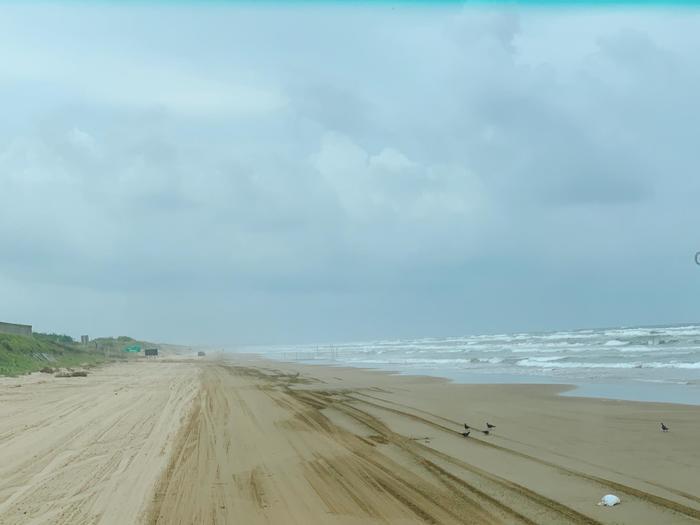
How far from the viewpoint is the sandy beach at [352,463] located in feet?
24.2

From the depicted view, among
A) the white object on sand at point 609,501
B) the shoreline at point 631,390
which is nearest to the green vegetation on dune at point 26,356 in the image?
the shoreline at point 631,390

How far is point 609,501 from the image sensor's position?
24.4 feet

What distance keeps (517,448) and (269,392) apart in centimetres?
1553

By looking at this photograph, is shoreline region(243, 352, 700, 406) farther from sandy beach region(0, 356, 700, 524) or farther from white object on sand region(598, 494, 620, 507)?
white object on sand region(598, 494, 620, 507)

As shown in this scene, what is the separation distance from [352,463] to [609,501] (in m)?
4.19

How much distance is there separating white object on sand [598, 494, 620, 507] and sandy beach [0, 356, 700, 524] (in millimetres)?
84

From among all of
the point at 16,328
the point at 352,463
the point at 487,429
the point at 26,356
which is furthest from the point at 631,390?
the point at 16,328

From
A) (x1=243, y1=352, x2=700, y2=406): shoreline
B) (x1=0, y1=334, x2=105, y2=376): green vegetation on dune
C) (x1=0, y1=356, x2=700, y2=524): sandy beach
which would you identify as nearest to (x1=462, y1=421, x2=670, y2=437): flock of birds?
(x1=0, y1=356, x2=700, y2=524): sandy beach

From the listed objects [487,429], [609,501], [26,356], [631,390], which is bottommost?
[609,501]

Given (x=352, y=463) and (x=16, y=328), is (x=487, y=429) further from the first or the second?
(x=16, y=328)

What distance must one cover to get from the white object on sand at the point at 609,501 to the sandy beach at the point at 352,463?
0.27 feet

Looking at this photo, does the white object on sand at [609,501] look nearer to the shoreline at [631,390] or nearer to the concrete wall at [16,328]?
the shoreline at [631,390]

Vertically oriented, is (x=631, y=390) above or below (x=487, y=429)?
above

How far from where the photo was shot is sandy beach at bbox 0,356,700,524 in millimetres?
7375
